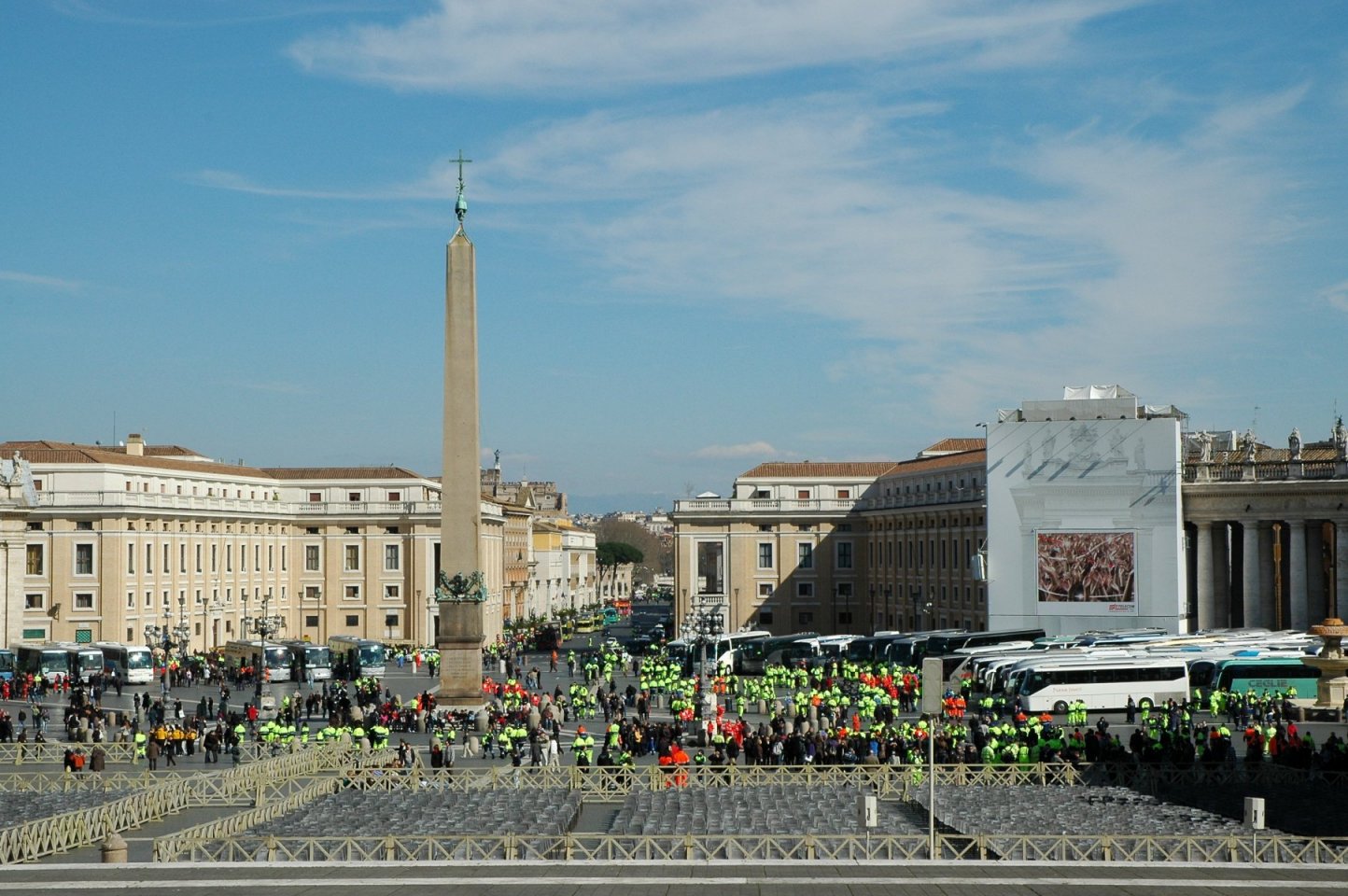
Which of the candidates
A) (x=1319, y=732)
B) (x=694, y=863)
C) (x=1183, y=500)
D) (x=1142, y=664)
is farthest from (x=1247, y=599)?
(x=694, y=863)

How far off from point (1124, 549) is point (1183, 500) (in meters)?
4.14

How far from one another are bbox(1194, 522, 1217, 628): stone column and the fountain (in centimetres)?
2417

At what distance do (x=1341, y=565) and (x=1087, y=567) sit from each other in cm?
989

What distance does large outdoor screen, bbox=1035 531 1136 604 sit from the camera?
68.6m

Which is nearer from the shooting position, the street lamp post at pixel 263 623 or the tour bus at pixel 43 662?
the tour bus at pixel 43 662

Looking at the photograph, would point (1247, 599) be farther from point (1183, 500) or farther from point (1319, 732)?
point (1319, 732)

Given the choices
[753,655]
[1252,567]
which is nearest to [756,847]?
[753,655]

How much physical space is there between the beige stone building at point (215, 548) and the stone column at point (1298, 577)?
44.8 metres

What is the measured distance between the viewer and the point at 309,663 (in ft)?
214

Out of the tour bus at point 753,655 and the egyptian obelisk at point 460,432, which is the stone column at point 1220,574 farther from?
the egyptian obelisk at point 460,432

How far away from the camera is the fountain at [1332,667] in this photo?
44656 millimetres

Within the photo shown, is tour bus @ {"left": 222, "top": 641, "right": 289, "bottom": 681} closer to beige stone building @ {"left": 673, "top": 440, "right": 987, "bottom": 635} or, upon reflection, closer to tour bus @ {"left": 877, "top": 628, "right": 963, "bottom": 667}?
tour bus @ {"left": 877, "top": 628, "right": 963, "bottom": 667}

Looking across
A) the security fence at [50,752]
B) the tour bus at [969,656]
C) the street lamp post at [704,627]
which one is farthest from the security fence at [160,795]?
the tour bus at [969,656]

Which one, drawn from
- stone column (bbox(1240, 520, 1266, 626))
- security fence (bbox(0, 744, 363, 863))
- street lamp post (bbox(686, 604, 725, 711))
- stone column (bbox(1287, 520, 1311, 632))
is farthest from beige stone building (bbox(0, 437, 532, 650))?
stone column (bbox(1287, 520, 1311, 632))
